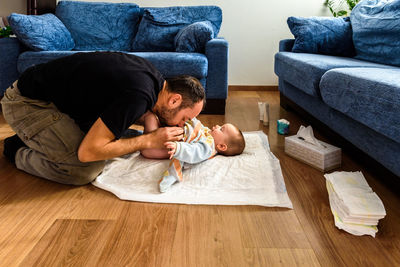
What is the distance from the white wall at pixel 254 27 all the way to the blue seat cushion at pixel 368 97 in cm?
231

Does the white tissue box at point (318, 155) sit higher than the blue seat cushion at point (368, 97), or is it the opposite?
the blue seat cushion at point (368, 97)

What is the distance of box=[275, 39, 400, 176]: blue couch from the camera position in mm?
1283

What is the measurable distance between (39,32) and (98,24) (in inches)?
28.7

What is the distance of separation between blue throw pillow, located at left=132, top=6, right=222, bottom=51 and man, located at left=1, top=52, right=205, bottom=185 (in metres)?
1.87

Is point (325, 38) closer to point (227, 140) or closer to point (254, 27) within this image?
point (254, 27)

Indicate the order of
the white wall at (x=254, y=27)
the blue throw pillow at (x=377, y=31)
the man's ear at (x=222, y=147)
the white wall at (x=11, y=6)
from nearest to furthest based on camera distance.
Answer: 1. the man's ear at (x=222, y=147)
2. the blue throw pillow at (x=377, y=31)
3. the white wall at (x=254, y=27)
4. the white wall at (x=11, y=6)

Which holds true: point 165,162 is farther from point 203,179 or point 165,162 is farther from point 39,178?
point 39,178

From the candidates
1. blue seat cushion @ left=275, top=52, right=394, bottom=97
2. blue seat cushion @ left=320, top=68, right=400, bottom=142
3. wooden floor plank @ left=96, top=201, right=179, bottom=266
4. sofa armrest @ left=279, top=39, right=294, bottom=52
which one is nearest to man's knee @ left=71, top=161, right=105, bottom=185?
wooden floor plank @ left=96, top=201, right=179, bottom=266

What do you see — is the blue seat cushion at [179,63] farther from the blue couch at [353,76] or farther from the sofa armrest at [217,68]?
the blue couch at [353,76]

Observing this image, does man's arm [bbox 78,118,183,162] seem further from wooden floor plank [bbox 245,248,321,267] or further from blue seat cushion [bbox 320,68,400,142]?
blue seat cushion [bbox 320,68,400,142]

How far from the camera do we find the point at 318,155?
169 cm

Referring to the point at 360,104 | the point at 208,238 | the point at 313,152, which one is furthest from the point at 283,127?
the point at 208,238

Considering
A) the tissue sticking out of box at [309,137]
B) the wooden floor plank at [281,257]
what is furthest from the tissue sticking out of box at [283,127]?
the wooden floor plank at [281,257]

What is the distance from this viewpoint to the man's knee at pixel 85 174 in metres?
1.49
